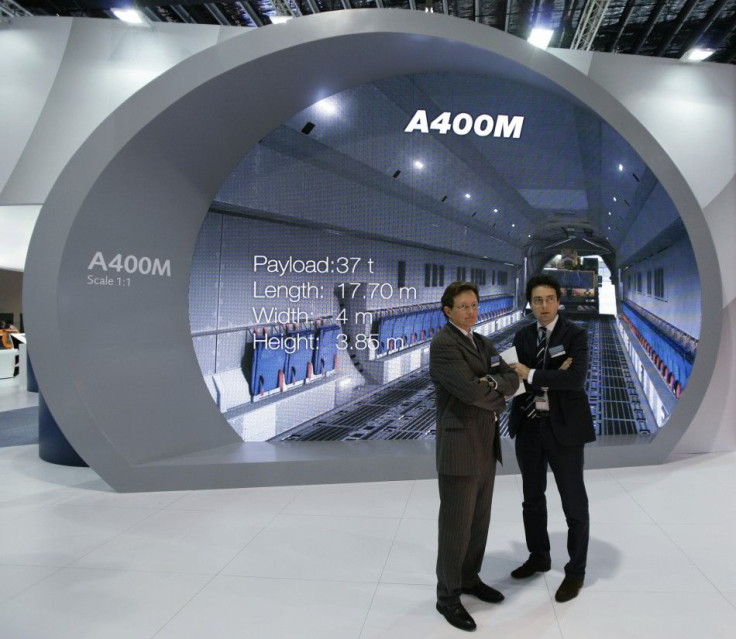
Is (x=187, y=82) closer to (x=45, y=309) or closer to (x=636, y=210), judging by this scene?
(x=45, y=309)

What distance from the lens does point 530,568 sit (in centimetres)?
270

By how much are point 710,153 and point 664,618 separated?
3.97 metres

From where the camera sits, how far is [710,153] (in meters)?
5.01

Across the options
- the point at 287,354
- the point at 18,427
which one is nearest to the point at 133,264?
the point at 287,354

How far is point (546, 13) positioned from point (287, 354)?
19.6 feet

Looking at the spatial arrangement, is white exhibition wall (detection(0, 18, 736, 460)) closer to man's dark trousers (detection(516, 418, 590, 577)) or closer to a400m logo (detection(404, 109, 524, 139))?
a400m logo (detection(404, 109, 524, 139))

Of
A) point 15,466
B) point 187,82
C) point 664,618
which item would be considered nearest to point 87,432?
point 15,466

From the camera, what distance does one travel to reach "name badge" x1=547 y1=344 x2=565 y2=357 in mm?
2524

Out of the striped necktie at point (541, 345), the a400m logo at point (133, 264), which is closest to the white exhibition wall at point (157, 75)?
the a400m logo at point (133, 264)

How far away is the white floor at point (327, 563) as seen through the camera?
7.51 feet

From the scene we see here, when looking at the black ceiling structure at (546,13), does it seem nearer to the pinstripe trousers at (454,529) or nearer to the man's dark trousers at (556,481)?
the man's dark trousers at (556,481)

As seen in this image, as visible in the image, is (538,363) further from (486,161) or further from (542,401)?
(486,161)

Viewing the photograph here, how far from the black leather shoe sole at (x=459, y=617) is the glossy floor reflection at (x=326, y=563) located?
0.04 meters

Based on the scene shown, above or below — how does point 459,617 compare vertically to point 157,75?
below
